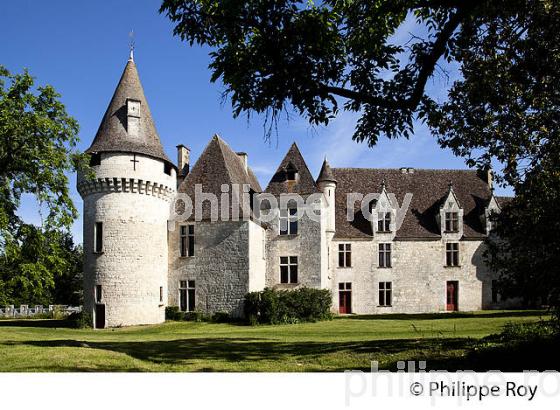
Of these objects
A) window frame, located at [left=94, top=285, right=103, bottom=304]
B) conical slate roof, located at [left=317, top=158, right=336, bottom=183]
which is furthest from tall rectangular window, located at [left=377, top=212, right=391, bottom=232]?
window frame, located at [left=94, top=285, right=103, bottom=304]

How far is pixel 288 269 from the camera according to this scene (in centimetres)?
3291

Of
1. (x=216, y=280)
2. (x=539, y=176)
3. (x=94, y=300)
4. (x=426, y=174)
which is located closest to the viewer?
(x=539, y=176)

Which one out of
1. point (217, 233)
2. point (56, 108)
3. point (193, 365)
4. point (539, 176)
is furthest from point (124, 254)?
point (539, 176)

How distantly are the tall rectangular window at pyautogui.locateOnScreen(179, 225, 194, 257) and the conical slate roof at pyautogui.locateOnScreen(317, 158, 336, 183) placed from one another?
9.46 m

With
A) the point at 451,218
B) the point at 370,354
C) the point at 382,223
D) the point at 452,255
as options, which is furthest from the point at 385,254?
the point at 370,354

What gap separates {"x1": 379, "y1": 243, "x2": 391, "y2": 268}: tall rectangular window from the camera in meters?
35.9

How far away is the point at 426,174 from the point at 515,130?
27.9 metres

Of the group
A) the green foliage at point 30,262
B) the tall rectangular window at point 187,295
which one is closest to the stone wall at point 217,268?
the tall rectangular window at point 187,295

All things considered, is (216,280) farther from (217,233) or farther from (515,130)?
(515,130)

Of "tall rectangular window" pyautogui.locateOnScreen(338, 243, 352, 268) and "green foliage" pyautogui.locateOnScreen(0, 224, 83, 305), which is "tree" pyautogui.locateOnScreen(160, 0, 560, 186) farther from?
"tall rectangular window" pyautogui.locateOnScreen(338, 243, 352, 268)

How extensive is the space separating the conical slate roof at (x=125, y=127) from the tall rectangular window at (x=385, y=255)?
15.5 m

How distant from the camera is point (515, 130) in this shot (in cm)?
1145

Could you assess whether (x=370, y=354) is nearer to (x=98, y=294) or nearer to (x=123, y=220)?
(x=123, y=220)

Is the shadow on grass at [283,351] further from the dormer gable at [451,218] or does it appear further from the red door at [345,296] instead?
the dormer gable at [451,218]
